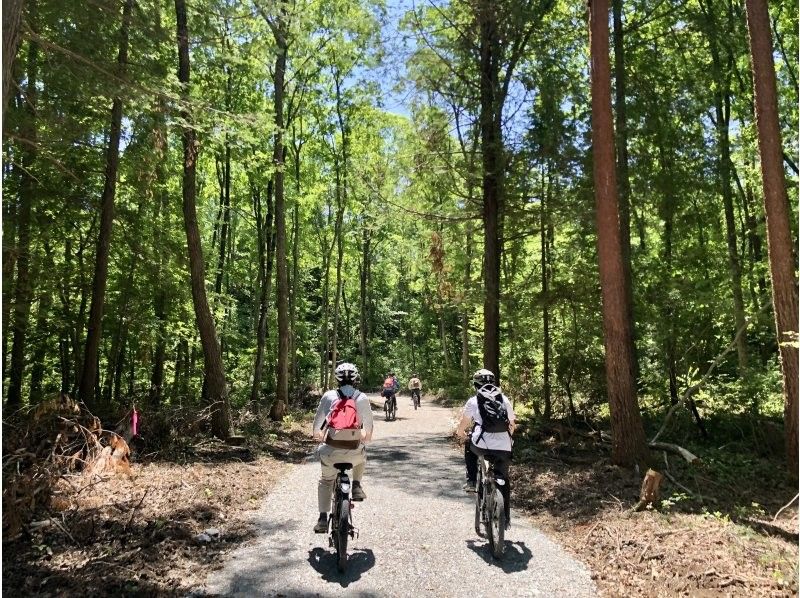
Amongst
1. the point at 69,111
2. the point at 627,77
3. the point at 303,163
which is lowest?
the point at 69,111

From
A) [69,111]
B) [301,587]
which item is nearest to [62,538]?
[301,587]

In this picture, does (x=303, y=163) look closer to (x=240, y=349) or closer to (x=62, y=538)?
(x=240, y=349)

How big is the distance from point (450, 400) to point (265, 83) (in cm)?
1709

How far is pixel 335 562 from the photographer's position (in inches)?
203

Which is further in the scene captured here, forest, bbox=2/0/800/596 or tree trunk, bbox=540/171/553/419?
tree trunk, bbox=540/171/553/419

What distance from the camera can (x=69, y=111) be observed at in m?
9.37

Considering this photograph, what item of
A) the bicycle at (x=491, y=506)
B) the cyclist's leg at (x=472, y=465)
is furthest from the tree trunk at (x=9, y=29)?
the cyclist's leg at (x=472, y=465)

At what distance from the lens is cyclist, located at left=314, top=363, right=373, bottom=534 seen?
534cm

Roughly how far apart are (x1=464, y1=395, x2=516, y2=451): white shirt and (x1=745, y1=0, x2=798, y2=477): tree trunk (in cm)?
512

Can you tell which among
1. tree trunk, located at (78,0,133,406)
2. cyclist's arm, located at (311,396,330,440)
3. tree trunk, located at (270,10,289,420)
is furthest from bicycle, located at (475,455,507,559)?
tree trunk, located at (270,10,289,420)

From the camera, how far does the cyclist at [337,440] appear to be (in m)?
5.34

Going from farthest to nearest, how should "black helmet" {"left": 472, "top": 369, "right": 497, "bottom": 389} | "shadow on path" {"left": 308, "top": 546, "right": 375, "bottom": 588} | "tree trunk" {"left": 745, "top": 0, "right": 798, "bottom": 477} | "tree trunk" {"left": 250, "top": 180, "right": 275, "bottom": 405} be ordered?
"tree trunk" {"left": 250, "top": 180, "right": 275, "bottom": 405}, "tree trunk" {"left": 745, "top": 0, "right": 798, "bottom": 477}, "black helmet" {"left": 472, "top": 369, "right": 497, "bottom": 389}, "shadow on path" {"left": 308, "top": 546, "right": 375, "bottom": 588}

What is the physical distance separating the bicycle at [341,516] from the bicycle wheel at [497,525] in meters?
1.42

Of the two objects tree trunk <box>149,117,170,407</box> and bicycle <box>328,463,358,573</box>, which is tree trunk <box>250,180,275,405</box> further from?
bicycle <box>328,463,358,573</box>
